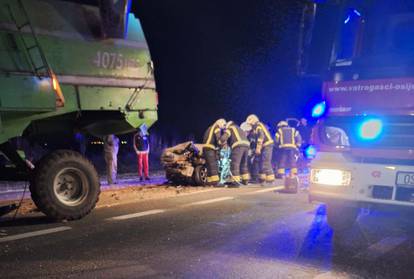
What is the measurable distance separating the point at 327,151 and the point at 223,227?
1.85 meters

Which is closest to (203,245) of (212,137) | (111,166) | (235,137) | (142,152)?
(212,137)

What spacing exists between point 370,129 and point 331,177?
34.4 inches

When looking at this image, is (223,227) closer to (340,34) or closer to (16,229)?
(16,229)

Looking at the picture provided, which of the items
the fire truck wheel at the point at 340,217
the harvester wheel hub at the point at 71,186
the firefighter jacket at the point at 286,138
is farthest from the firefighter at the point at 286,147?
the harvester wheel hub at the point at 71,186

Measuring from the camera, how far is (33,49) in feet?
19.7

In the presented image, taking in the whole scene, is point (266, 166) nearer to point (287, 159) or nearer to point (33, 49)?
point (287, 159)

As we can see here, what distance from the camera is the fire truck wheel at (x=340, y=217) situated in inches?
244

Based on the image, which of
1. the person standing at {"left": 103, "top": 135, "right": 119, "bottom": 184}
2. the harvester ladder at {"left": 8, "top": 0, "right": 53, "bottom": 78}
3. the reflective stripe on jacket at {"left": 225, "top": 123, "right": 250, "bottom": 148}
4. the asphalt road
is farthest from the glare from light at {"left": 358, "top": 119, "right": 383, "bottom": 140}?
the person standing at {"left": 103, "top": 135, "right": 119, "bottom": 184}

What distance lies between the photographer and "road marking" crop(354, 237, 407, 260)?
4855 millimetres

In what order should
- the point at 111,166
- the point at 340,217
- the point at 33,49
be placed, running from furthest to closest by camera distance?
the point at 111,166 < the point at 340,217 < the point at 33,49

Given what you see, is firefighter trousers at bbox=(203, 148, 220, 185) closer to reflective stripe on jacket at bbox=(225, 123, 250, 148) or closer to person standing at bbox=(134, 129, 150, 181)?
reflective stripe on jacket at bbox=(225, 123, 250, 148)

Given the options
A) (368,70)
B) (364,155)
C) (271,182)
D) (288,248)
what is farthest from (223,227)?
(271,182)

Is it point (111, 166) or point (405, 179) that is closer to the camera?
point (405, 179)

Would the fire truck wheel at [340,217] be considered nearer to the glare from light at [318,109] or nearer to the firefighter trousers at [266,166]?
the glare from light at [318,109]
